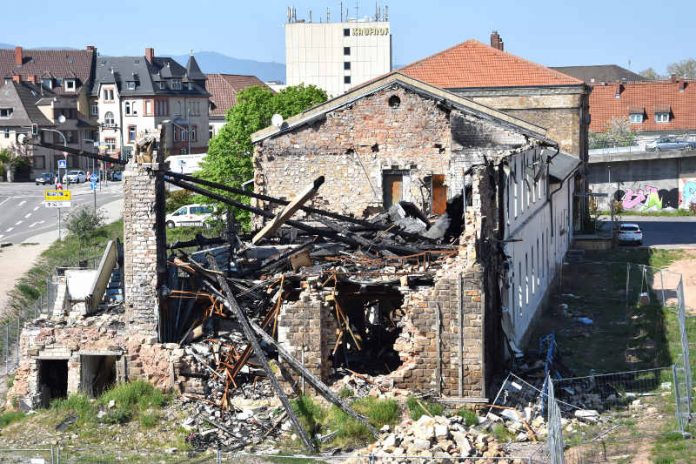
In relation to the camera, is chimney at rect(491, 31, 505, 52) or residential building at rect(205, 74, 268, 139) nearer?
chimney at rect(491, 31, 505, 52)

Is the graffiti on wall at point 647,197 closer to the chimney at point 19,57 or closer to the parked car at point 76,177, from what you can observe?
the parked car at point 76,177

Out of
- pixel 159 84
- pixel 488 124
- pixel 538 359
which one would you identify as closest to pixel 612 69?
pixel 159 84

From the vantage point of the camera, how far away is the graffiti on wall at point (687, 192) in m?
68.9

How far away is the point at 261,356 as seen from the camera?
22.3 metres

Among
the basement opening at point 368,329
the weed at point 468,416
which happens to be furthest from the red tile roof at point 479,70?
the weed at point 468,416

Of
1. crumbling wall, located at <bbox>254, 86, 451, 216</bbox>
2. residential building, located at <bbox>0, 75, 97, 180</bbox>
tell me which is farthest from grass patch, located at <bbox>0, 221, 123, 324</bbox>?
residential building, located at <bbox>0, 75, 97, 180</bbox>

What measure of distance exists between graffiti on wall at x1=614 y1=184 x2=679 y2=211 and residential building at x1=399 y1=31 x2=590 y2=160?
49.2ft

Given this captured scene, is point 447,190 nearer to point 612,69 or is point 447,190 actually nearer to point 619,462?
point 619,462

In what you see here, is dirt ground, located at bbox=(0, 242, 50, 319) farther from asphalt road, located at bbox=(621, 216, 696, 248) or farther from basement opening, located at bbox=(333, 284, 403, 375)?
asphalt road, located at bbox=(621, 216, 696, 248)

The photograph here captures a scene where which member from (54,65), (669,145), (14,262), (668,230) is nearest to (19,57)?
(54,65)

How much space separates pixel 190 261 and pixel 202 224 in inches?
1336

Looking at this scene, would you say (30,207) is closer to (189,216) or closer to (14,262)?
(189,216)

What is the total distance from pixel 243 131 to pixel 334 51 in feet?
225

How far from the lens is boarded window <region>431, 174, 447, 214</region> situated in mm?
34094
